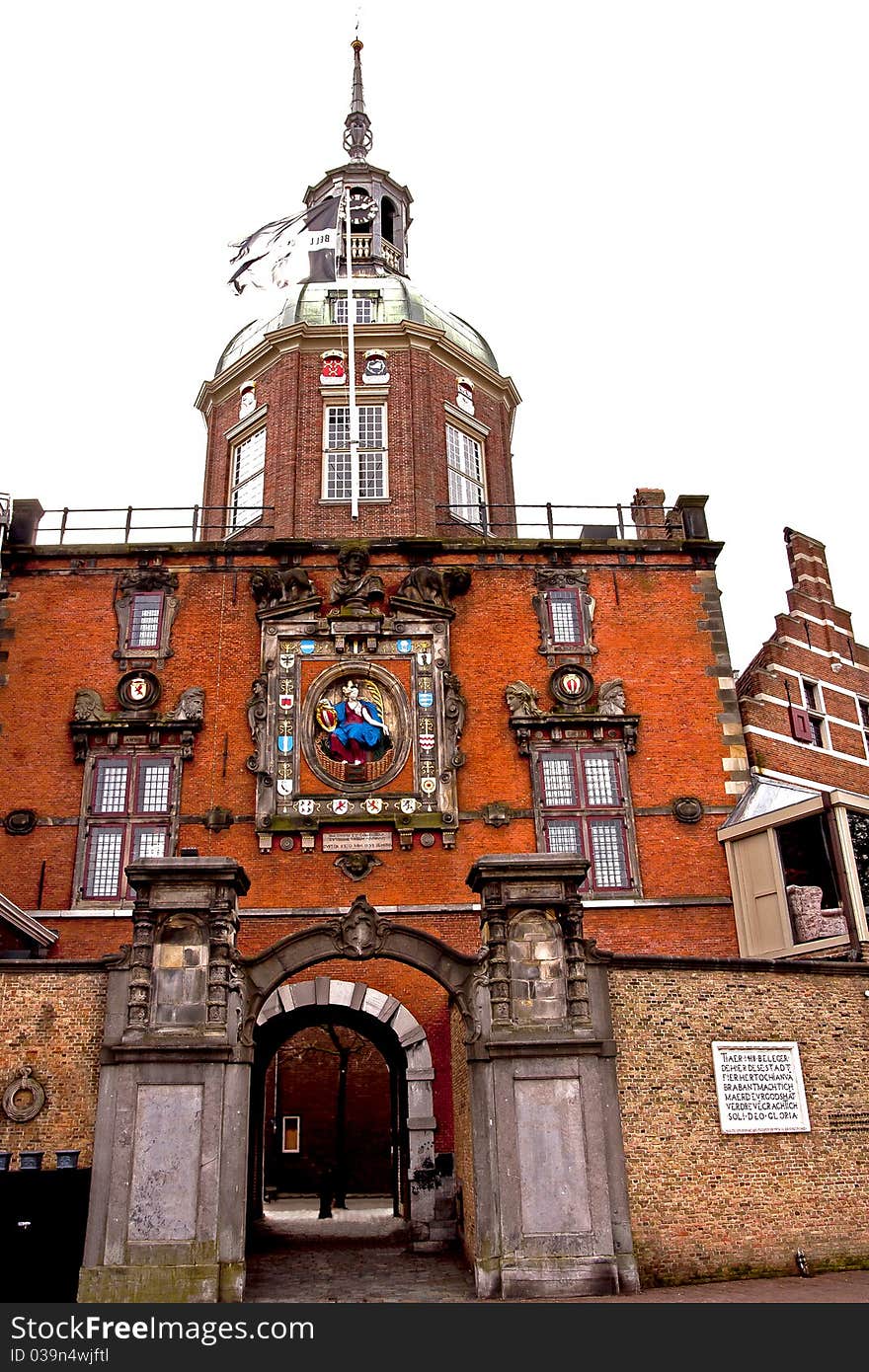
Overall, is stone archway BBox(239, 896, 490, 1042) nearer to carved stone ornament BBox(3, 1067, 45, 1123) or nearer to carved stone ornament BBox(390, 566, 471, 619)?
carved stone ornament BBox(3, 1067, 45, 1123)

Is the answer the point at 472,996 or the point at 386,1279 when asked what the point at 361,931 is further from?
the point at 386,1279

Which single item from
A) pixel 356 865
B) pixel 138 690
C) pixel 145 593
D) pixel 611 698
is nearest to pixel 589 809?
pixel 611 698

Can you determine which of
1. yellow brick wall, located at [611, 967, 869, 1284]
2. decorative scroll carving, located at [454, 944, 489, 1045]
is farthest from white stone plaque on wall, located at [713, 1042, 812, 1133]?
decorative scroll carving, located at [454, 944, 489, 1045]

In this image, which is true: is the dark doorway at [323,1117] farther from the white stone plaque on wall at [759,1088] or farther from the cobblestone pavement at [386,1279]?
the white stone plaque on wall at [759,1088]

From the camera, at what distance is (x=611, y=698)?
22734mm

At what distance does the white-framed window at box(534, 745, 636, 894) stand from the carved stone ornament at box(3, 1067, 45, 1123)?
10.2m

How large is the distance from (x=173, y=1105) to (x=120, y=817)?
8998 millimetres

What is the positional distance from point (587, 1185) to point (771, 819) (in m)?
9.01

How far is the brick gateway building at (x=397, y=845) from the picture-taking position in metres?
13.4

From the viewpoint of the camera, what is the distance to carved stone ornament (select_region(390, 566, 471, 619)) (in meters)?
23.0
